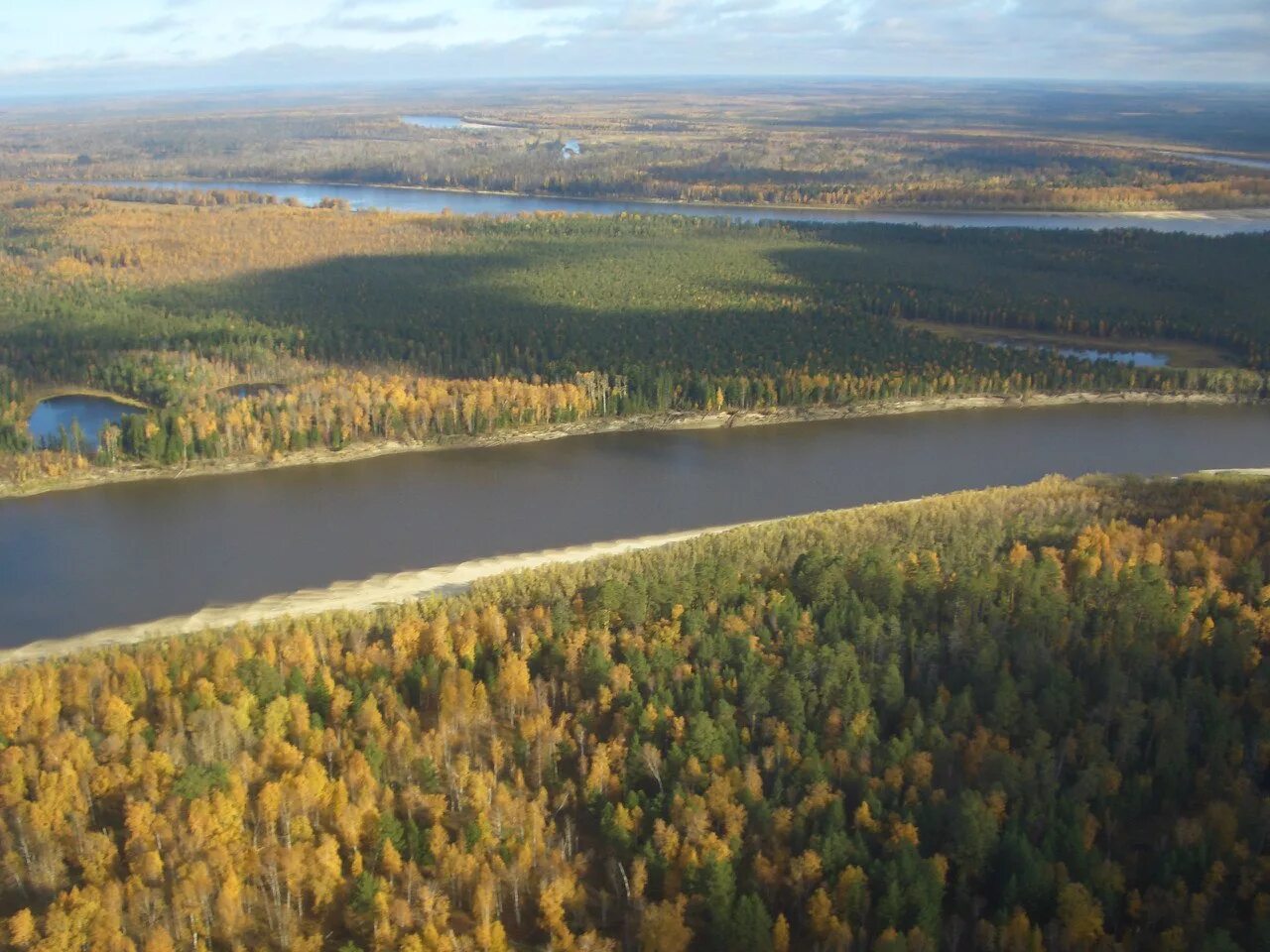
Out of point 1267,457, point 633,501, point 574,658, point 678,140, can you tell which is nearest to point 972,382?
point 1267,457

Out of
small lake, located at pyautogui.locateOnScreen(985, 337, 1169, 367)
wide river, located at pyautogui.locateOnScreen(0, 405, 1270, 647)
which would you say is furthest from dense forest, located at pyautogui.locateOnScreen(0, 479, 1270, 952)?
small lake, located at pyautogui.locateOnScreen(985, 337, 1169, 367)

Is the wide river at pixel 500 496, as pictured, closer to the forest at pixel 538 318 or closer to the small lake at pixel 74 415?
the forest at pixel 538 318

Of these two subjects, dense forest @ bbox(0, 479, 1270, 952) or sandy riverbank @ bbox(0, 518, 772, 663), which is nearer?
dense forest @ bbox(0, 479, 1270, 952)

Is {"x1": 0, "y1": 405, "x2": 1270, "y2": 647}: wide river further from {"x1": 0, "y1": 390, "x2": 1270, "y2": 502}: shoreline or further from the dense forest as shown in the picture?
the dense forest

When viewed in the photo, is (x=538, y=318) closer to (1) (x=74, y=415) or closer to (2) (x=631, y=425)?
(2) (x=631, y=425)

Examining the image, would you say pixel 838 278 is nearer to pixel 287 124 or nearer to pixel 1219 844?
pixel 1219 844

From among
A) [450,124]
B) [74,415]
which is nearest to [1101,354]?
[74,415]

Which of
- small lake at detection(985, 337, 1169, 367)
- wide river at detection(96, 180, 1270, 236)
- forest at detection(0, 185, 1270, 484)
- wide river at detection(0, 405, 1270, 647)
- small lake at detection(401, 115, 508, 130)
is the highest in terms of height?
small lake at detection(401, 115, 508, 130)
